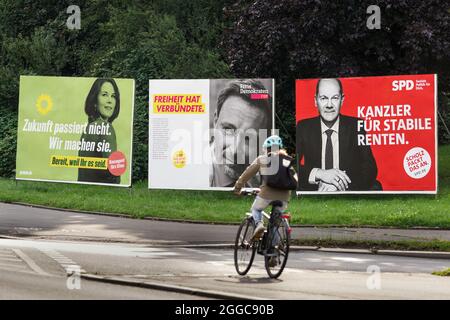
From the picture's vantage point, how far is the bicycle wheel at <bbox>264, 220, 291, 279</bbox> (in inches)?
507

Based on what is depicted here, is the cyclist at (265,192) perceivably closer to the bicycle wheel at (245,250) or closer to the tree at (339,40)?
the bicycle wheel at (245,250)

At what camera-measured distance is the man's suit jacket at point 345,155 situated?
24.2 m

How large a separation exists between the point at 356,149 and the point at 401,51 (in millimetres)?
6828

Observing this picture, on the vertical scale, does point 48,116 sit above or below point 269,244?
above

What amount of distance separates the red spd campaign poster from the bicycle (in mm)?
11155

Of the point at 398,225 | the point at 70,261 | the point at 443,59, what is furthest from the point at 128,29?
the point at 70,261

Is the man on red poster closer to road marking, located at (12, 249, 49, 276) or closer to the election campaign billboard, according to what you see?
the election campaign billboard

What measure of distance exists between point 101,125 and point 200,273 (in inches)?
521

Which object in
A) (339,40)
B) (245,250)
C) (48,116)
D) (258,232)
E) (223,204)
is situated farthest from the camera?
(339,40)

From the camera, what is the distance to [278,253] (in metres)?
13.0

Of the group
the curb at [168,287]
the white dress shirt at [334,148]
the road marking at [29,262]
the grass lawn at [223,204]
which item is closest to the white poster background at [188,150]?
the grass lawn at [223,204]

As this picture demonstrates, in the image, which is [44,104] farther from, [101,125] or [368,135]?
[368,135]

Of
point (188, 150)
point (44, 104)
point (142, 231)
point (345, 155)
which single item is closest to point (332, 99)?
point (345, 155)
